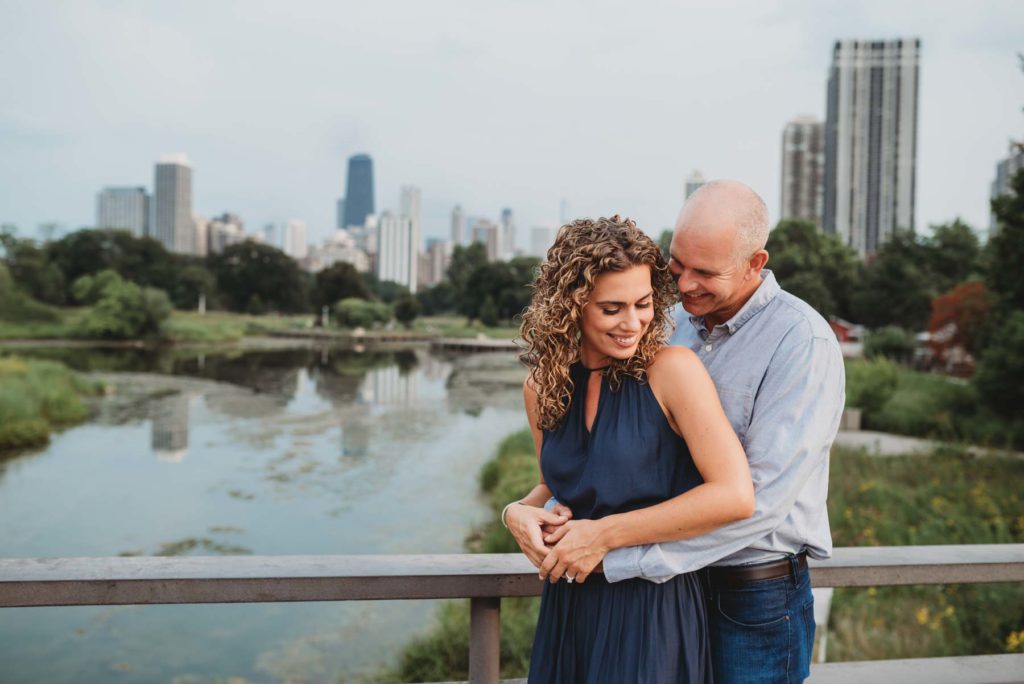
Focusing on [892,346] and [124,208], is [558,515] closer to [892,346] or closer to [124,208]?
[892,346]

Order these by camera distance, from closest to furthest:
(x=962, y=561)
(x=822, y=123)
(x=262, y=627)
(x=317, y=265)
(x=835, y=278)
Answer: (x=962, y=561) < (x=262, y=627) < (x=835, y=278) < (x=822, y=123) < (x=317, y=265)

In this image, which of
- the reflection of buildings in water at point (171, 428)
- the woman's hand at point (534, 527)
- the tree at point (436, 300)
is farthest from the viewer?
A: the tree at point (436, 300)

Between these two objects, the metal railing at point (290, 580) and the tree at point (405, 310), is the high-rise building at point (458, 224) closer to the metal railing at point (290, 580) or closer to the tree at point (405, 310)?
the tree at point (405, 310)

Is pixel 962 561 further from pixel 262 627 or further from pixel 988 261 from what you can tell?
pixel 988 261

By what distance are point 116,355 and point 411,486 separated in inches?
1117

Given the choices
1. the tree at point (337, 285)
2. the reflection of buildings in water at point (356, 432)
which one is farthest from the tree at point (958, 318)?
the tree at point (337, 285)

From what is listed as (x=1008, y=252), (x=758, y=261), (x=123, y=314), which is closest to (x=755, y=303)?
(x=758, y=261)

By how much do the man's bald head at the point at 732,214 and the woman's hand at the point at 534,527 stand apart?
593 mm

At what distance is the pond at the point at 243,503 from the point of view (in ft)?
22.9

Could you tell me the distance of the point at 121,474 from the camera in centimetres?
1366

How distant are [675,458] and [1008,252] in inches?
485

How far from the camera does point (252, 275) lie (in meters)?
62.0

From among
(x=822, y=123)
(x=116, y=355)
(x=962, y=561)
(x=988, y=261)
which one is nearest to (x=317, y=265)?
(x=822, y=123)

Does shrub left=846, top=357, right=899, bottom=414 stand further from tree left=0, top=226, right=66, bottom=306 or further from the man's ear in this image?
tree left=0, top=226, right=66, bottom=306
